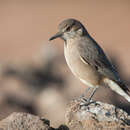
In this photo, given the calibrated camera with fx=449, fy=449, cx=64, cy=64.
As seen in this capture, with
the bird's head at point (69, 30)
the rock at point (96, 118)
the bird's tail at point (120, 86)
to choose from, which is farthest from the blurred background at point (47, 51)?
the rock at point (96, 118)

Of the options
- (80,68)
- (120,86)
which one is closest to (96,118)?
(80,68)

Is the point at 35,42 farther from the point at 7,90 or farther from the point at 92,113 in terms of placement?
the point at 92,113

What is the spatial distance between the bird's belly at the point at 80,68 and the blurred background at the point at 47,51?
4.14 meters

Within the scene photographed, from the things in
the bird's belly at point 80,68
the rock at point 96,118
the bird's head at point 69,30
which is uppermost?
the bird's head at point 69,30

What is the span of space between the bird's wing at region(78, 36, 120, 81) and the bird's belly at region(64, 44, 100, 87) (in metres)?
0.13

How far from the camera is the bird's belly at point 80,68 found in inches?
373

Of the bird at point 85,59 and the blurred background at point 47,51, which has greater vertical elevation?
the bird at point 85,59

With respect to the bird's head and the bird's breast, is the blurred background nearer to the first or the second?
the bird's breast

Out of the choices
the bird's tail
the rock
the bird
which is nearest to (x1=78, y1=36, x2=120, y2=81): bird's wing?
the bird

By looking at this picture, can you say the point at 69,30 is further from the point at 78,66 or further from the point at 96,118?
the point at 96,118

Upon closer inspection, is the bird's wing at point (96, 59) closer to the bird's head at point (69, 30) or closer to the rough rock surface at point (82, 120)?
the bird's head at point (69, 30)

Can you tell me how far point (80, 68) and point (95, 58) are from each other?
465 millimetres

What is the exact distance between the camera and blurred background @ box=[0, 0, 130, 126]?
1576 centimetres

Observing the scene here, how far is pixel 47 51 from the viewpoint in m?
19.6
